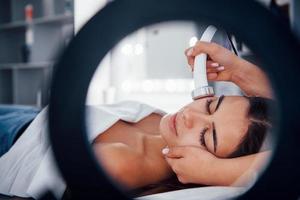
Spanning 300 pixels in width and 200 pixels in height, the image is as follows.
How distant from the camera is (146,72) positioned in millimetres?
2945

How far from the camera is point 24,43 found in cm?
333

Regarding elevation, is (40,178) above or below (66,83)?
below

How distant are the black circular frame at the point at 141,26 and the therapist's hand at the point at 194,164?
34cm

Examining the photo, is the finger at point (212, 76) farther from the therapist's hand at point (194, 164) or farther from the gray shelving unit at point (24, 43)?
the gray shelving unit at point (24, 43)

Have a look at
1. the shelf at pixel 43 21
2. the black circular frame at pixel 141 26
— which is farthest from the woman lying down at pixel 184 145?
the shelf at pixel 43 21

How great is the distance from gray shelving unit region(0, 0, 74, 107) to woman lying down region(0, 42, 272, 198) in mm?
2179

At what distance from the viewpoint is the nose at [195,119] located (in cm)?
76

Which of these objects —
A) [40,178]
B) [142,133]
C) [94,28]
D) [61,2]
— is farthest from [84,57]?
[61,2]

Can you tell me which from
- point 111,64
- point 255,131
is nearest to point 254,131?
point 255,131

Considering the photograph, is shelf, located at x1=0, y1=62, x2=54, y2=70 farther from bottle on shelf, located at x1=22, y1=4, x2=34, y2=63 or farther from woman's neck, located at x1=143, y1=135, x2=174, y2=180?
woman's neck, located at x1=143, y1=135, x2=174, y2=180

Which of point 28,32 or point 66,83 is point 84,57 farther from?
point 28,32

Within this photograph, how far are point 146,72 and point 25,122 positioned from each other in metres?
1.88

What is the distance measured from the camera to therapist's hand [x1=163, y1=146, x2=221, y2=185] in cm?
72

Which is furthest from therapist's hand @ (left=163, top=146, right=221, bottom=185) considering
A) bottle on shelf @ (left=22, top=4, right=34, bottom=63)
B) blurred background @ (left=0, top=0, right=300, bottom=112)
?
bottle on shelf @ (left=22, top=4, right=34, bottom=63)
